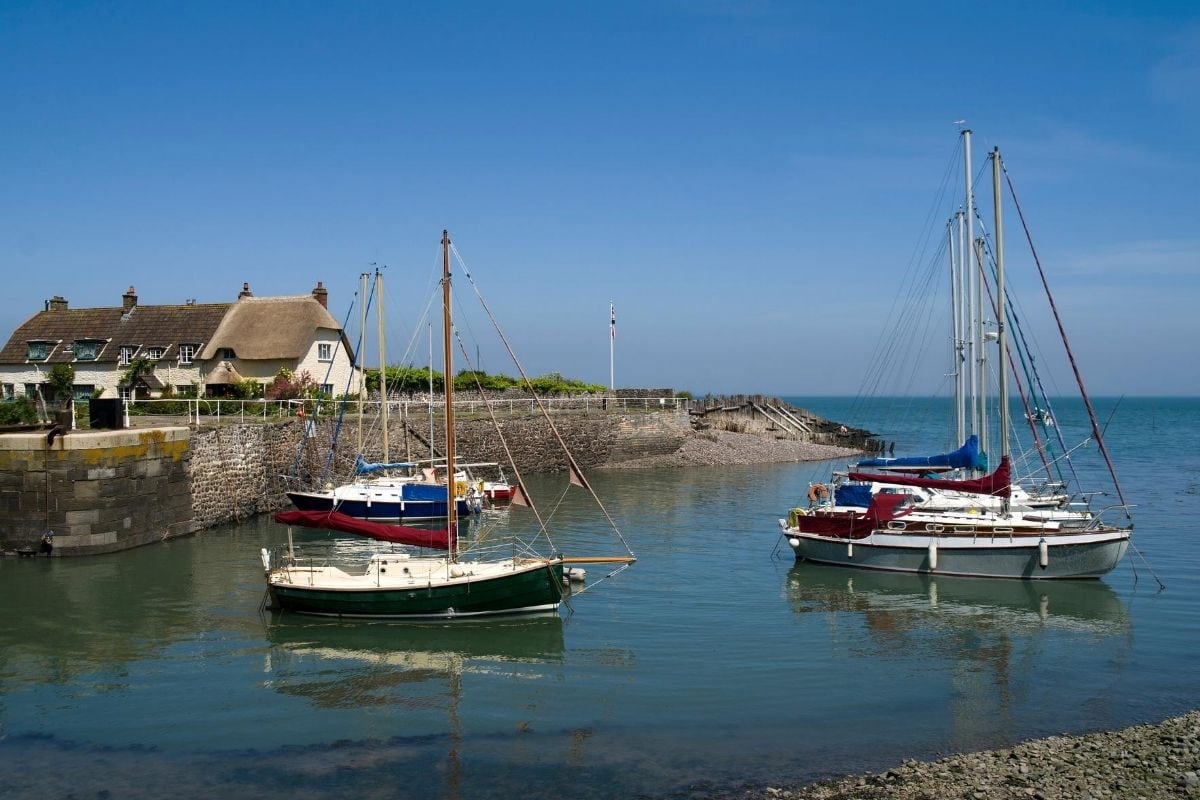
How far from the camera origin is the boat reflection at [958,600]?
2205cm

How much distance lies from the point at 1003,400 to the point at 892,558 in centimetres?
511

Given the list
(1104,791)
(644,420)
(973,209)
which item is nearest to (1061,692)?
(1104,791)

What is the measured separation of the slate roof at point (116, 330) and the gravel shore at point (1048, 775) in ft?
147

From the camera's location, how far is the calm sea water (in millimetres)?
13938

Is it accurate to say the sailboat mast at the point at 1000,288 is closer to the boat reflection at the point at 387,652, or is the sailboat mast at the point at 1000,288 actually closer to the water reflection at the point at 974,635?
the water reflection at the point at 974,635

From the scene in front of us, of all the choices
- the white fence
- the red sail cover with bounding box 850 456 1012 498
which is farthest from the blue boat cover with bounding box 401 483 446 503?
the red sail cover with bounding box 850 456 1012 498

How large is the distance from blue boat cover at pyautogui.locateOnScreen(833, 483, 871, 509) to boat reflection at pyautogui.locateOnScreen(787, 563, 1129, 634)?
12.3 ft

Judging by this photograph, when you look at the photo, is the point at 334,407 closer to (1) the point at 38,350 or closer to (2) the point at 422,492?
(2) the point at 422,492

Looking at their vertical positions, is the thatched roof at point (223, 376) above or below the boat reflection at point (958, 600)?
above

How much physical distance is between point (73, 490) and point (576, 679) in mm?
17577

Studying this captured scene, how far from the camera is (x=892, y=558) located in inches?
1066

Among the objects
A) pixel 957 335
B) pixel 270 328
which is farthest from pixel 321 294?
pixel 957 335

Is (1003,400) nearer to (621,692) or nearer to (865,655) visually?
(865,655)

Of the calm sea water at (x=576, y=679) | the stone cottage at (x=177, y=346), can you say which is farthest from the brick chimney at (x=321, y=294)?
the calm sea water at (x=576, y=679)
